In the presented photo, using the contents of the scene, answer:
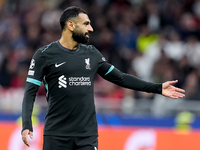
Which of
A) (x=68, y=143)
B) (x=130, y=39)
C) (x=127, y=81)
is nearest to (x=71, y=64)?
(x=127, y=81)

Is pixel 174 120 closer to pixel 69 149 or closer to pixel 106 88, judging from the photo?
pixel 106 88

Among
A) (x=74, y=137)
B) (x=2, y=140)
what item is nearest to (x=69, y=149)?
(x=74, y=137)

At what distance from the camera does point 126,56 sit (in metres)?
11.7

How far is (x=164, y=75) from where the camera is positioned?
34.9 feet

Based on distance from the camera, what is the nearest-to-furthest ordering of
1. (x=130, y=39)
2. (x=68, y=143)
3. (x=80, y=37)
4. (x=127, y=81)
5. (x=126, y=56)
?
(x=68, y=143) → (x=80, y=37) → (x=127, y=81) → (x=126, y=56) → (x=130, y=39)

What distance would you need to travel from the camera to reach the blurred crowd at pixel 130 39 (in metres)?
11.0

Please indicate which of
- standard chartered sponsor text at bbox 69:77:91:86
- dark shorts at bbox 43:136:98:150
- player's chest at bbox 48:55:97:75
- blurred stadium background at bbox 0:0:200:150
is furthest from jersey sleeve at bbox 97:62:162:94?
blurred stadium background at bbox 0:0:200:150

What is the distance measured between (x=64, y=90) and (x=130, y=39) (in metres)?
7.47

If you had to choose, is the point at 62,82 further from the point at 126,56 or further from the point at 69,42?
the point at 126,56

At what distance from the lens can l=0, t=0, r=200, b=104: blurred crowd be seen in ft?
36.0

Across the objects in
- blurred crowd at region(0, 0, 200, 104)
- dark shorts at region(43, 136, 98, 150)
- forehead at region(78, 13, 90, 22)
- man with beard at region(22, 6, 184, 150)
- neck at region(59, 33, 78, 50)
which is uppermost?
blurred crowd at region(0, 0, 200, 104)

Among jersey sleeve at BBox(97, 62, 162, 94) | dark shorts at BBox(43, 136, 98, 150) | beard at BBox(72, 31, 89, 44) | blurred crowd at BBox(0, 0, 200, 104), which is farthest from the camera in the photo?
blurred crowd at BBox(0, 0, 200, 104)

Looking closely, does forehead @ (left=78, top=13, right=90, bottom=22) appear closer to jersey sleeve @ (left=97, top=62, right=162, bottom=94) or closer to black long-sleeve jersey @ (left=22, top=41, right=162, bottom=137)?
black long-sleeve jersey @ (left=22, top=41, right=162, bottom=137)

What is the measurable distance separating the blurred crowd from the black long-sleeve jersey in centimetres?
567
